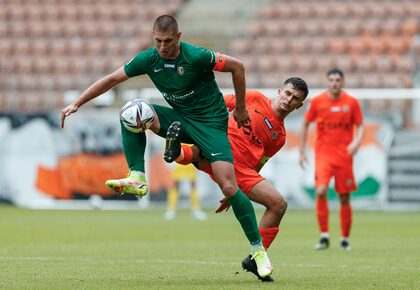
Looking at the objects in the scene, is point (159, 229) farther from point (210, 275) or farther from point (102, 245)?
point (210, 275)

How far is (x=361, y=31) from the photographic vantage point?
29266mm

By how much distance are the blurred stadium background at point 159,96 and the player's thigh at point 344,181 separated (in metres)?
9.11

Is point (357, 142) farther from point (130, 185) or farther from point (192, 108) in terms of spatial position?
point (130, 185)

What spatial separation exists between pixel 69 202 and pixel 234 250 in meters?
12.5

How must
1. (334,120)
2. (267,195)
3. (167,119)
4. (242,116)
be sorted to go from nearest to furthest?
(242,116), (167,119), (267,195), (334,120)

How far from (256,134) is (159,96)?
1519cm

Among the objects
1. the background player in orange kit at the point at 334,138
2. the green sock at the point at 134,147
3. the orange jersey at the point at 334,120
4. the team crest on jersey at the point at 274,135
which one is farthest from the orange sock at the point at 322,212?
the green sock at the point at 134,147

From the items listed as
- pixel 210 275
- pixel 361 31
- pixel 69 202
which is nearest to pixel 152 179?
pixel 69 202

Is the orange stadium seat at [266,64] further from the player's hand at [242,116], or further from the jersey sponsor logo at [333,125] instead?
the player's hand at [242,116]

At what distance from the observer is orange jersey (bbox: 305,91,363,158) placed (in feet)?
49.5

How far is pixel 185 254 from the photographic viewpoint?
12.9 m

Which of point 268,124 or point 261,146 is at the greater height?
point 268,124

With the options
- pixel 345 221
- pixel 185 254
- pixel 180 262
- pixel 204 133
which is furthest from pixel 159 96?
pixel 204 133

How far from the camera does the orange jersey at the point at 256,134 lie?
10117mm
